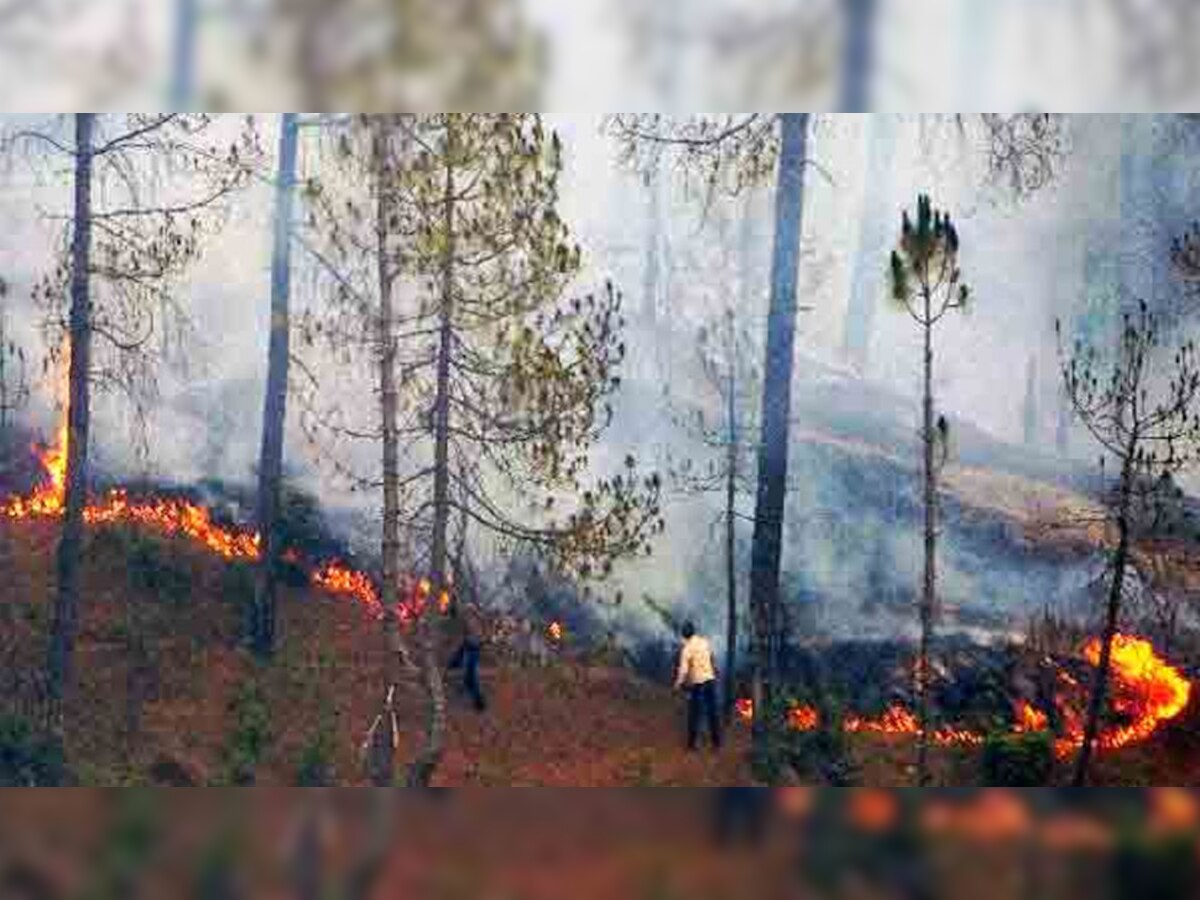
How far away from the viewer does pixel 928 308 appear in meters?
8.74

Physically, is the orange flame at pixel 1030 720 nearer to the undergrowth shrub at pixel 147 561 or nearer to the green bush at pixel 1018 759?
the green bush at pixel 1018 759

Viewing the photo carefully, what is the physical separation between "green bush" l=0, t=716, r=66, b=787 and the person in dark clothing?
1.96 metres

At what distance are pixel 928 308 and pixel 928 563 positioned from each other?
1.30m

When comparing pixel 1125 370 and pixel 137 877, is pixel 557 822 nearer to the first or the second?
pixel 137 877

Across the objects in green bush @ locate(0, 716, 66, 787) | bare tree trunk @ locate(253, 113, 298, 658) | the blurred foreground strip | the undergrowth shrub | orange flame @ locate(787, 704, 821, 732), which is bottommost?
green bush @ locate(0, 716, 66, 787)

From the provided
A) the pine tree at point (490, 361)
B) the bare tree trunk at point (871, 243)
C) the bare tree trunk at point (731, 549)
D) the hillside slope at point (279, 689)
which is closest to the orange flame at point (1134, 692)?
the bare tree trunk at point (731, 549)

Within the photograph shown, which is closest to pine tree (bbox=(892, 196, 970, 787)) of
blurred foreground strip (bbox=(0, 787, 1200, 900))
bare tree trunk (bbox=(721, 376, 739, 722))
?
bare tree trunk (bbox=(721, 376, 739, 722))

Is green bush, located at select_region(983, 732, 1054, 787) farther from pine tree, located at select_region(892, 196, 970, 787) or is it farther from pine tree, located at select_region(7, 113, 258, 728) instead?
pine tree, located at select_region(7, 113, 258, 728)

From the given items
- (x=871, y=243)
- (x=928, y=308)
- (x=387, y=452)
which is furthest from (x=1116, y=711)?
(x=387, y=452)

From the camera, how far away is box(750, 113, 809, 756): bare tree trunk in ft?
28.5

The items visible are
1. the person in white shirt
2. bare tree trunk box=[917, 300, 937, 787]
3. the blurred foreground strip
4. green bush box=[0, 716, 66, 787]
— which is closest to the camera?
the blurred foreground strip

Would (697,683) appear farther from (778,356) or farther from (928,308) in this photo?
(928,308)

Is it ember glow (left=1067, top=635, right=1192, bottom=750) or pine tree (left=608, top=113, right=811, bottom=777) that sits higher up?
pine tree (left=608, top=113, right=811, bottom=777)

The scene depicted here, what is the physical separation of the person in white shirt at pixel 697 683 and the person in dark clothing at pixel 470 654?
1.00 meters
